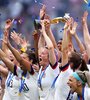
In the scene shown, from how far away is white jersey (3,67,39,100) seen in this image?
992 centimetres

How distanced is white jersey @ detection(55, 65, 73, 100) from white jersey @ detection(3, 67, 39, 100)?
1.50 m

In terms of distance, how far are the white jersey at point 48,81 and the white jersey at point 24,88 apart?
60cm

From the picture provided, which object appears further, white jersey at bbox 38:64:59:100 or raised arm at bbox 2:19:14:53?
raised arm at bbox 2:19:14:53

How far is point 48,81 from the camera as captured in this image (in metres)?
9.14

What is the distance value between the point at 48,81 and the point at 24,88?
902 millimetres

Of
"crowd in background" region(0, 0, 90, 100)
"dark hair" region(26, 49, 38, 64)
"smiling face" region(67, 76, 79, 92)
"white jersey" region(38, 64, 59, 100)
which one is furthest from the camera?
"dark hair" region(26, 49, 38, 64)

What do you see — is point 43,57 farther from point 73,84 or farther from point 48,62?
point 73,84

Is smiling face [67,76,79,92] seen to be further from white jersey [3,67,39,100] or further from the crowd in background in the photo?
white jersey [3,67,39,100]

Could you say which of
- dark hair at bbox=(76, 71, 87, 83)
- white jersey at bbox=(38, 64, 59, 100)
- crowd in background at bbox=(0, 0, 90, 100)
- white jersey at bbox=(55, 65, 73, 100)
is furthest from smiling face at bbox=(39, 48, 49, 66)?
dark hair at bbox=(76, 71, 87, 83)

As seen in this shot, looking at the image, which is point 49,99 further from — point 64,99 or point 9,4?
point 9,4

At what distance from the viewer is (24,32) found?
1400 centimetres

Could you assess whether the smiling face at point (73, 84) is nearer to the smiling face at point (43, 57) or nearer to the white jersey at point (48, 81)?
the white jersey at point (48, 81)

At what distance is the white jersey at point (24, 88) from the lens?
992 cm

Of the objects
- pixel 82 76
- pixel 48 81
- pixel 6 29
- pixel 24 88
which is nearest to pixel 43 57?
pixel 48 81
